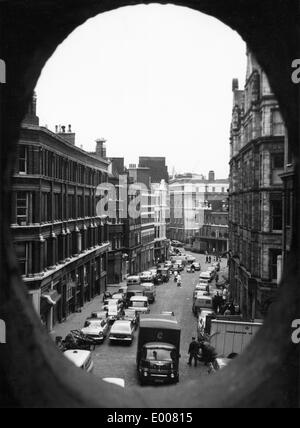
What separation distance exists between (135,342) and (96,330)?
2.42m

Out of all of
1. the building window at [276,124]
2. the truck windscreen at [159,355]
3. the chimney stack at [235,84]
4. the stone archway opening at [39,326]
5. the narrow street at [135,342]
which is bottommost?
the narrow street at [135,342]

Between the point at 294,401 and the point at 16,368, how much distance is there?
206 cm

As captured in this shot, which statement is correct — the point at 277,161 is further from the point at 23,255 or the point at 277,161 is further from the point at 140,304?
the point at 23,255

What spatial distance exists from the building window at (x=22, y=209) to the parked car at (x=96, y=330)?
6967 millimetres

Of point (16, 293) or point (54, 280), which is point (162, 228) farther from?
point (16, 293)

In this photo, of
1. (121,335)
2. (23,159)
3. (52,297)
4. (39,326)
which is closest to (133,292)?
(52,297)

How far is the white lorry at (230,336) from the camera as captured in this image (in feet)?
67.2

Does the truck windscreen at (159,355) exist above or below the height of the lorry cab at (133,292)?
above

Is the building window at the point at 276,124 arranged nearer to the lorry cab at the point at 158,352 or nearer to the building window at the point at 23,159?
the lorry cab at the point at 158,352

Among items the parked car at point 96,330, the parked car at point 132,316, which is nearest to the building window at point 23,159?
the parked car at point 96,330

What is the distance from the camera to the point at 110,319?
30.8m

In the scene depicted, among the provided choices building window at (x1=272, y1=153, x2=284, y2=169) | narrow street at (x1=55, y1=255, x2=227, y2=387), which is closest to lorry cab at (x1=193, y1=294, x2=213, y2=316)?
narrow street at (x1=55, y1=255, x2=227, y2=387)

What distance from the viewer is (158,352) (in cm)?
1905

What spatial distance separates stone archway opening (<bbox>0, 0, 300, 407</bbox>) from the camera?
3.38 meters
